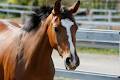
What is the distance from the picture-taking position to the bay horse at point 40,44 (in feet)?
20.2

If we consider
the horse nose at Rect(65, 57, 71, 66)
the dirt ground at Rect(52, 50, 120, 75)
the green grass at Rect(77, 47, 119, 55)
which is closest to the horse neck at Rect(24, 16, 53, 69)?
the horse nose at Rect(65, 57, 71, 66)

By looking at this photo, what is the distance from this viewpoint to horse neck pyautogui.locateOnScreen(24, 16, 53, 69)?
669cm

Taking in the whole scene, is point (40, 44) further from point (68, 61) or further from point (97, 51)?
point (97, 51)

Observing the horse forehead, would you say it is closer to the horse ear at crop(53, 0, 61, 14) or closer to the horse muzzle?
the horse ear at crop(53, 0, 61, 14)

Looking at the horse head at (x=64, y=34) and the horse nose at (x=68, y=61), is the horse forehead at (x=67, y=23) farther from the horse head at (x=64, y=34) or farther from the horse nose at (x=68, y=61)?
the horse nose at (x=68, y=61)

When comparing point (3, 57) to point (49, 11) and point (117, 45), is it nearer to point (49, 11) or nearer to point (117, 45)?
point (49, 11)

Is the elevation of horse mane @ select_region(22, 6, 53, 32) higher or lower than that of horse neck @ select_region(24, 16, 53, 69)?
higher

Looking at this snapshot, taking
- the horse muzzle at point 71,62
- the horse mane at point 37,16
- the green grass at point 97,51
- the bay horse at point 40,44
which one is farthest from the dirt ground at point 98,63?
the horse muzzle at point 71,62

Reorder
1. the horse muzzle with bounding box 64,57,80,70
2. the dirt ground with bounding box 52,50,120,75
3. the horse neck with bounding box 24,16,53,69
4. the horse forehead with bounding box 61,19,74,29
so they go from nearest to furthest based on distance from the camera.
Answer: the horse muzzle with bounding box 64,57,80,70
the horse forehead with bounding box 61,19,74,29
the horse neck with bounding box 24,16,53,69
the dirt ground with bounding box 52,50,120,75

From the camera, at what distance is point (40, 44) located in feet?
22.1

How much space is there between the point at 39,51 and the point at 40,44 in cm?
11

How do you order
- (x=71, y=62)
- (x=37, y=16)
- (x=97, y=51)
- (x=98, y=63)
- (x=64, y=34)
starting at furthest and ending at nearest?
(x=97, y=51)
(x=98, y=63)
(x=37, y=16)
(x=64, y=34)
(x=71, y=62)

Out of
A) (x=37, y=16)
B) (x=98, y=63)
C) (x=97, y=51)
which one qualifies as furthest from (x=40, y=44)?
(x=97, y=51)

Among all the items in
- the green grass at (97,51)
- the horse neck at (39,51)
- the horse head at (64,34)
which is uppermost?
the horse head at (64,34)
